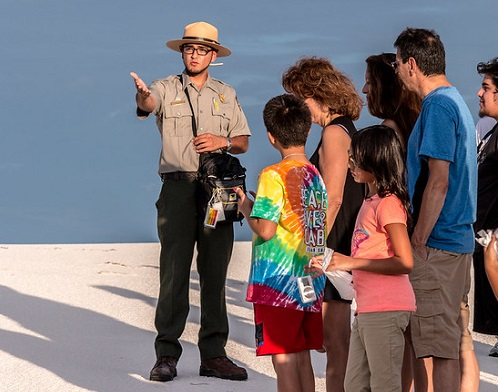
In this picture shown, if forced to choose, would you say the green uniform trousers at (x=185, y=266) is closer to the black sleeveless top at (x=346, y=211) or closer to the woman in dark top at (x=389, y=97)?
the black sleeveless top at (x=346, y=211)

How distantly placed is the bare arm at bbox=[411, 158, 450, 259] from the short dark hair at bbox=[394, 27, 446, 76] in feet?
1.37

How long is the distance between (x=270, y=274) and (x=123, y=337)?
12.2 ft

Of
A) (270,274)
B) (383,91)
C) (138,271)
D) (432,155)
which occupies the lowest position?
(138,271)

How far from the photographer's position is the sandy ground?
20.3 ft

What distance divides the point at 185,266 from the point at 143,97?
45.0 inches

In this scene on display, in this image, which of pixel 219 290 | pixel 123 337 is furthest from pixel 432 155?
pixel 123 337

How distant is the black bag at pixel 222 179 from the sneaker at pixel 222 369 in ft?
3.14

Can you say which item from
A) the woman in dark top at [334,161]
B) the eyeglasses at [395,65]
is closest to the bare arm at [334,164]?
the woman in dark top at [334,161]

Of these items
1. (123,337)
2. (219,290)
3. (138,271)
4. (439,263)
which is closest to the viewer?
(439,263)

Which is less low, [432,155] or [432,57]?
[432,57]

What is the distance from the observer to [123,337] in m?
7.79

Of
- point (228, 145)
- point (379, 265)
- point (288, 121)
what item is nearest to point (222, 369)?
point (228, 145)

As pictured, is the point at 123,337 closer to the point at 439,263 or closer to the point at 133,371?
the point at 133,371

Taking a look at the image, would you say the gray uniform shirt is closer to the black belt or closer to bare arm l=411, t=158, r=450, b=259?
the black belt
